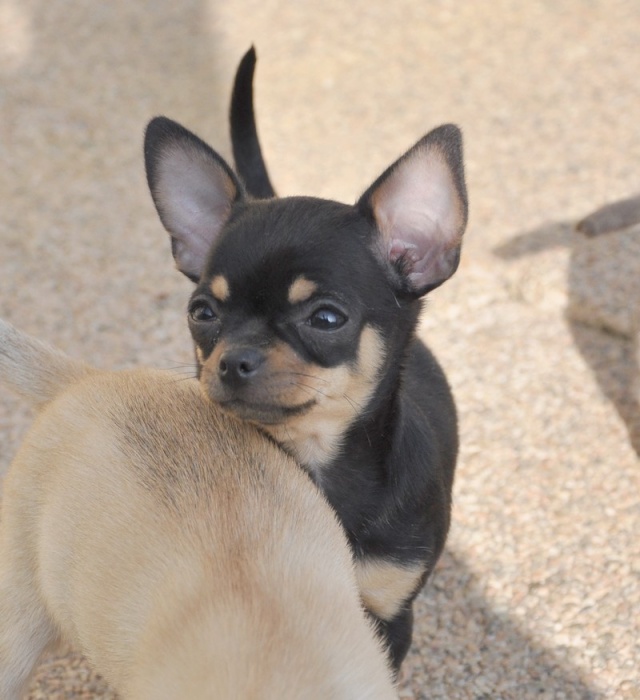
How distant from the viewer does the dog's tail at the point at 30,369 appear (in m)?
2.85

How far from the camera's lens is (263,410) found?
2541 millimetres

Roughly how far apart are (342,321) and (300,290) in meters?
0.15

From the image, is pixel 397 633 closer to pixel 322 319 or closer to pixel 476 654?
pixel 476 654

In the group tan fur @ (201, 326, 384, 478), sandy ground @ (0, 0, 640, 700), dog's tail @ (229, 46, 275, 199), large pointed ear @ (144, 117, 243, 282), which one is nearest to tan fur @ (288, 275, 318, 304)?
tan fur @ (201, 326, 384, 478)

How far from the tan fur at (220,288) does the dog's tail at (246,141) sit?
1.06 m

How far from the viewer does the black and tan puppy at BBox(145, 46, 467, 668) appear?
259 centimetres

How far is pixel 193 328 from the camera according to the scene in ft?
9.15

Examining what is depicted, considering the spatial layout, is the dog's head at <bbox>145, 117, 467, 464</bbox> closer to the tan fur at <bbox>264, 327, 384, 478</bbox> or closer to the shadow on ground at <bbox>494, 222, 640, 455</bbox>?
the tan fur at <bbox>264, 327, 384, 478</bbox>

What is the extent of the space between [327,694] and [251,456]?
73 centimetres

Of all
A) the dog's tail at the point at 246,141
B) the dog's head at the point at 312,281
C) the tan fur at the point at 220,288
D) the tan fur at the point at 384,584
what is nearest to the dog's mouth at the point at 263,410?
the dog's head at the point at 312,281

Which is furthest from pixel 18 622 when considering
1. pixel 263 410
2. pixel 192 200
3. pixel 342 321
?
pixel 192 200

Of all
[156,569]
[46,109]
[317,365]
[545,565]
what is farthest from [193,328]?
[46,109]

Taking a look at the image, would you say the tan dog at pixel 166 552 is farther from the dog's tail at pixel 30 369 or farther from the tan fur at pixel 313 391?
the tan fur at pixel 313 391

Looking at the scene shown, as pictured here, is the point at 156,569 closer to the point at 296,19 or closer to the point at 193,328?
the point at 193,328
